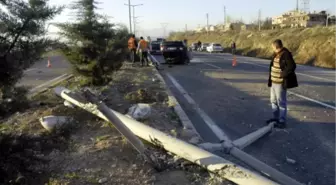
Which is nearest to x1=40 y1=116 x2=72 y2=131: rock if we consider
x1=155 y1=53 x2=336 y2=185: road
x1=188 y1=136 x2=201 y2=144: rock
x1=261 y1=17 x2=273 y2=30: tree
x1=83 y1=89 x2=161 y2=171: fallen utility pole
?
x1=83 y1=89 x2=161 y2=171: fallen utility pole

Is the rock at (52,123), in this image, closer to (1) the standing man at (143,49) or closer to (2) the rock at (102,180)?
(2) the rock at (102,180)

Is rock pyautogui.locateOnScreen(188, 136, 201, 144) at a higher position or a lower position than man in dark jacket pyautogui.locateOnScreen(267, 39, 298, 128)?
lower

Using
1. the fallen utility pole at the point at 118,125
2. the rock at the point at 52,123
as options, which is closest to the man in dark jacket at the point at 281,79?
the fallen utility pole at the point at 118,125

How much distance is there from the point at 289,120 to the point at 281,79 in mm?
908

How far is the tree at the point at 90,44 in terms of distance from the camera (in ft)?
37.8

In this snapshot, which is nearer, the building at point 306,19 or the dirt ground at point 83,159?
the dirt ground at point 83,159

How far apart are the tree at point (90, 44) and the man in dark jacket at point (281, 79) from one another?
225 inches

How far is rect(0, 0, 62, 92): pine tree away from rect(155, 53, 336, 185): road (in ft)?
10.6

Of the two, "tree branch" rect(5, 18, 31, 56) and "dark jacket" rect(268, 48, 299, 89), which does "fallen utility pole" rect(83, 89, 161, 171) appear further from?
"dark jacket" rect(268, 48, 299, 89)

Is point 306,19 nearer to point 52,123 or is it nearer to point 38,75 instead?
point 38,75

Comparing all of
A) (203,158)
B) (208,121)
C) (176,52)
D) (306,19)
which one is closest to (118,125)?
(203,158)

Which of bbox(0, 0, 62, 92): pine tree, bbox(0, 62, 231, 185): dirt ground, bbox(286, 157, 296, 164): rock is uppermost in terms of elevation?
bbox(0, 0, 62, 92): pine tree

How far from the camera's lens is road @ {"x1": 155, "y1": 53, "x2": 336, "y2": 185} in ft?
18.1

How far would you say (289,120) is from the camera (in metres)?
7.90
